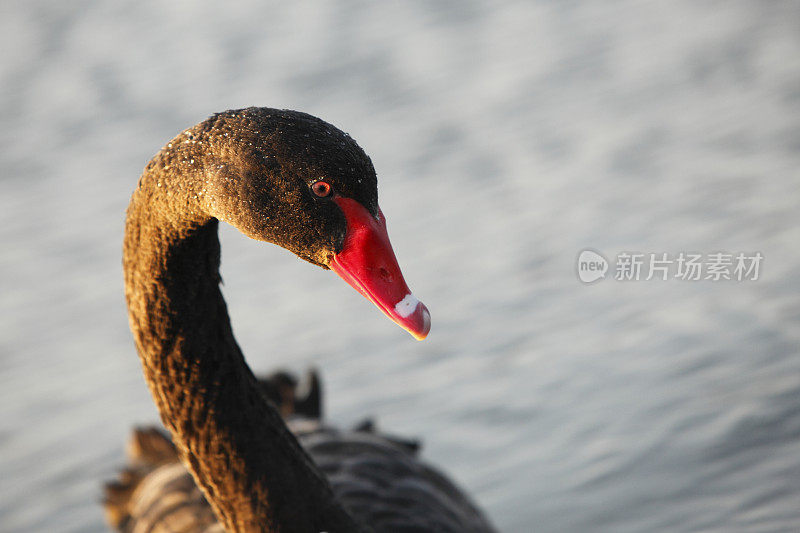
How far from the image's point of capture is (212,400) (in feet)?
8.95

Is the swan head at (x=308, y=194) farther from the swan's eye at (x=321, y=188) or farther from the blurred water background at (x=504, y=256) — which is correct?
the blurred water background at (x=504, y=256)

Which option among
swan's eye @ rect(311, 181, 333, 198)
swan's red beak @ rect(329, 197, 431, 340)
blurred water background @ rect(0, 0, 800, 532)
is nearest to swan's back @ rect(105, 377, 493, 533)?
blurred water background @ rect(0, 0, 800, 532)

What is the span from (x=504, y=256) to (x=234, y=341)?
8.64 ft

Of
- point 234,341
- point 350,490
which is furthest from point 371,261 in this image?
point 350,490

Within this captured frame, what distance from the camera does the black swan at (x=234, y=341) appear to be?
7.30 ft

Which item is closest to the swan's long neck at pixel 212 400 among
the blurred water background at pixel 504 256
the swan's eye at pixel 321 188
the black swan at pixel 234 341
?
the black swan at pixel 234 341

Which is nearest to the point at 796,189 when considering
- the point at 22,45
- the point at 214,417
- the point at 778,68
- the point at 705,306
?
the point at 705,306

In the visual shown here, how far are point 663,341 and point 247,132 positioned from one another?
2.80 metres

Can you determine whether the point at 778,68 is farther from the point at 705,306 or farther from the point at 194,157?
the point at 194,157

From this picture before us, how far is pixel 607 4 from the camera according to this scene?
762 centimetres

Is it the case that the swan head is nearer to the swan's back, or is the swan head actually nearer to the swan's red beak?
the swan's red beak

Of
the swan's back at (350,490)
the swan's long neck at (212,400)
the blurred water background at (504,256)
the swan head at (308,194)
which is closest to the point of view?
the swan head at (308,194)

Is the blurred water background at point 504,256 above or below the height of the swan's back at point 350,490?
above

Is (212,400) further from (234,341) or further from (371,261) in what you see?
(371,261)
